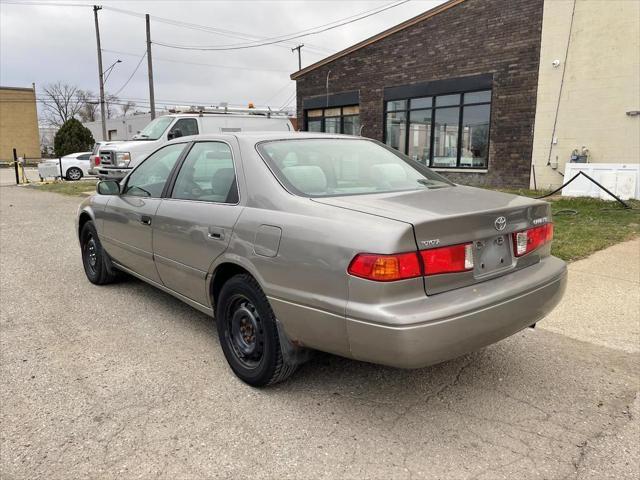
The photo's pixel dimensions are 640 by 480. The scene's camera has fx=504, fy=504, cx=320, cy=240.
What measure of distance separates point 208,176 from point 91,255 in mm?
2622

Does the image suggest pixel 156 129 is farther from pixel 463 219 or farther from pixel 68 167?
pixel 68 167

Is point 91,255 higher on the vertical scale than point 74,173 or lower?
lower

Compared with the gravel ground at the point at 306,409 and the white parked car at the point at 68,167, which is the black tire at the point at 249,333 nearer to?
the gravel ground at the point at 306,409

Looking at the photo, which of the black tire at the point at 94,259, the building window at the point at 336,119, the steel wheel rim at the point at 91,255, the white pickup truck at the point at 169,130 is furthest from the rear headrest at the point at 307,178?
the building window at the point at 336,119

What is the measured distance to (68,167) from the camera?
74.0 ft

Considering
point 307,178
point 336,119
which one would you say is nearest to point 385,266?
point 307,178

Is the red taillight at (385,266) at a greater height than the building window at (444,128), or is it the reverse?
the building window at (444,128)

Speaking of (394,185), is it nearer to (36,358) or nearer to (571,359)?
(571,359)

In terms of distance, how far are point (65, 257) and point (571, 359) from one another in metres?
6.30

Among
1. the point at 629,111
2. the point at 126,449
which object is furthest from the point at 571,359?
the point at 629,111

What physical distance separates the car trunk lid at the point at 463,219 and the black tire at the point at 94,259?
3.25m

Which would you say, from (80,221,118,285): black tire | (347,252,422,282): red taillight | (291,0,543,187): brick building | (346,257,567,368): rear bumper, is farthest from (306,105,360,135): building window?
(347,252,422,282): red taillight

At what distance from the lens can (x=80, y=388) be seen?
320 cm

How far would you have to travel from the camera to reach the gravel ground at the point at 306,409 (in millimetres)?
2447
